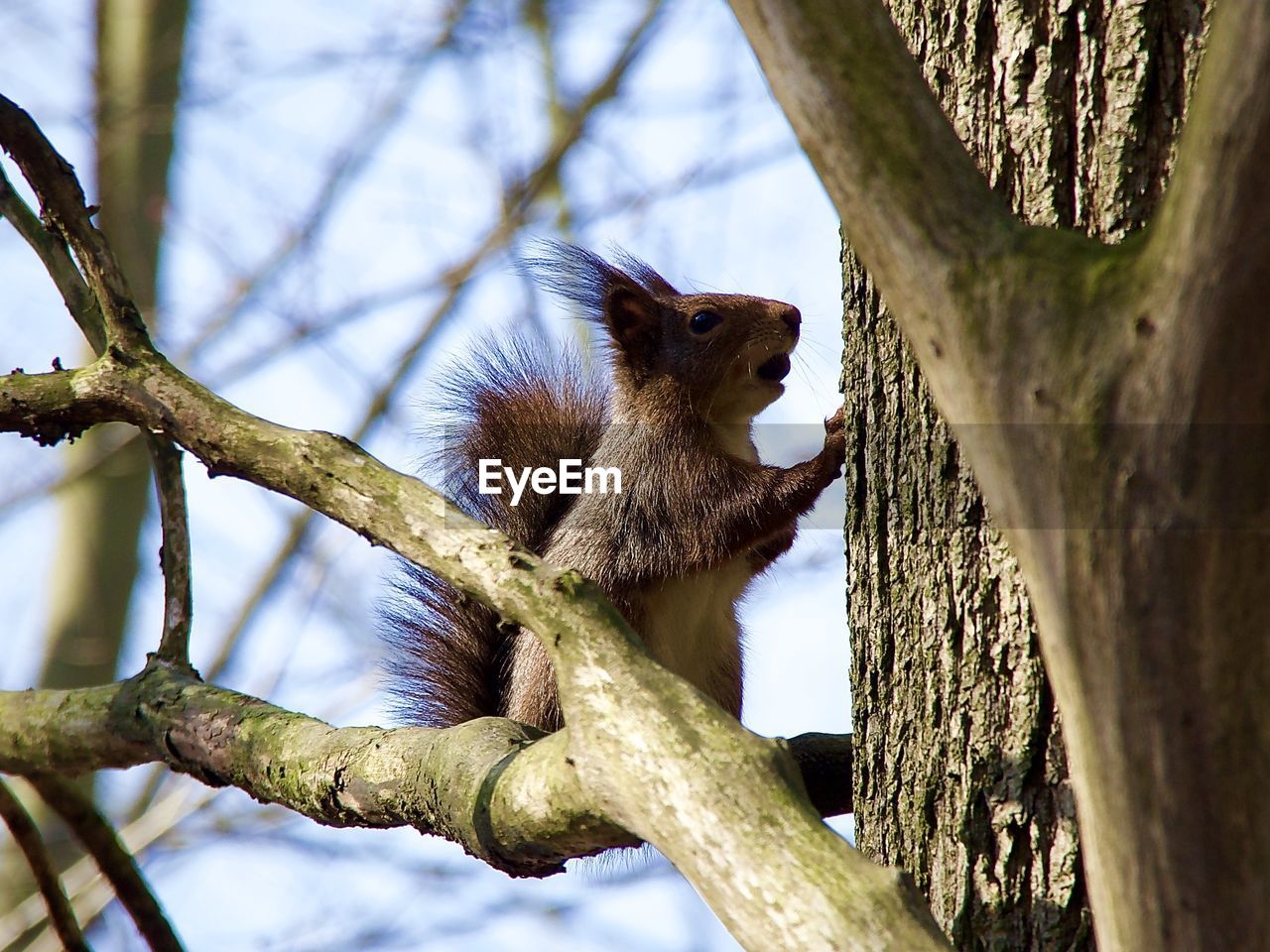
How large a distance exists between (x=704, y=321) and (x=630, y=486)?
49 centimetres

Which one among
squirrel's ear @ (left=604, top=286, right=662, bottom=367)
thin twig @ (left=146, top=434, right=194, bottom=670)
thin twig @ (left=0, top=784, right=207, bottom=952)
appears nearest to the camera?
thin twig @ (left=146, top=434, right=194, bottom=670)

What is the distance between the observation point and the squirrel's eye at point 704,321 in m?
3.50

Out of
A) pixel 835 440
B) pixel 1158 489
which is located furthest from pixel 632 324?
pixel 1158 489

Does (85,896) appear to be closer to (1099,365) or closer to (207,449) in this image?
(207,449)

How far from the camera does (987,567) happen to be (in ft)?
5.79

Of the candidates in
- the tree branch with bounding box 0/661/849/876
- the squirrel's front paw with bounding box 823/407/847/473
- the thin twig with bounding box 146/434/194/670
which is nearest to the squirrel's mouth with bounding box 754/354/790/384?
the squirrel's front paw with bounding box 823/407/847/473

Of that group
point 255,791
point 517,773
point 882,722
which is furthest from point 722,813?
point 255,791

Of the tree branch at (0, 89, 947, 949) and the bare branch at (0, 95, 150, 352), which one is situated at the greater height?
the bare branch at (0, 95, 150, 352)

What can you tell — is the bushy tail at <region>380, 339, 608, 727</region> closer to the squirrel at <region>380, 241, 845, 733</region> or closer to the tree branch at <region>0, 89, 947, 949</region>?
the squirrel at <region>380, 241, 845, 733</region>

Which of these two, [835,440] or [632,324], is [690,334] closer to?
[632,324]

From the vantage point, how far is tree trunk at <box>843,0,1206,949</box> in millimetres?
1677

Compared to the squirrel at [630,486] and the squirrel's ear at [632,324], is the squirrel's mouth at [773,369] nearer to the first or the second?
the squirrel at [630,486]

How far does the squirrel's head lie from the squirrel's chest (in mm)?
448

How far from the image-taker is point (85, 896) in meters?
5.18
